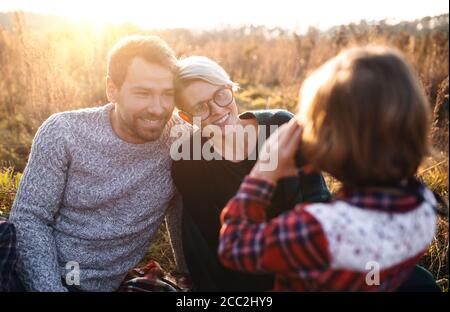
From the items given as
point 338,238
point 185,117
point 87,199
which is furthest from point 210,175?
point 338,238

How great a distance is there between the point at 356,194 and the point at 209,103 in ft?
3.77

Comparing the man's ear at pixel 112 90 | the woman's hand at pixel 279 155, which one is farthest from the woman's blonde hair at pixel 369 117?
the man's ear at pixel 112 90

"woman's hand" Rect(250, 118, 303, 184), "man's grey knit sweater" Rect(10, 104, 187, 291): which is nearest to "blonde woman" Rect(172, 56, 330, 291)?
"man's grey knit sweater" Rect(10, 104, 187, 291)

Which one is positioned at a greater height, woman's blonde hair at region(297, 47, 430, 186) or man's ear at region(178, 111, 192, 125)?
woman's blonde hair at region(297, 47, 430, 186)

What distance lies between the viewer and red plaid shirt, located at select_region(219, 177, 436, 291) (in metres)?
1.22

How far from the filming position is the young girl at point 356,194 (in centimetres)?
122

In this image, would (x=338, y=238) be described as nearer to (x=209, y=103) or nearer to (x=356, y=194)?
(x=356, y=194)

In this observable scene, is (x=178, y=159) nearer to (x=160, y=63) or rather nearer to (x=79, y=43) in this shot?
(x=160, y=63)

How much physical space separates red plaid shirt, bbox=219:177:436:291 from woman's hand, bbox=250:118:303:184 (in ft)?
0.41

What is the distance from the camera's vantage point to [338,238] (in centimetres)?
120

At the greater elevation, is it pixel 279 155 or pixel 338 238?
pixel 279 155

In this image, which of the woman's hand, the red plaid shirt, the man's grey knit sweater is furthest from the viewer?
the man's grey knit sweater

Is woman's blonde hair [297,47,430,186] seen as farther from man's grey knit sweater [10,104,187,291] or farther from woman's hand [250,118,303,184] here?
man's grey knit sweater [10,104,187,291]

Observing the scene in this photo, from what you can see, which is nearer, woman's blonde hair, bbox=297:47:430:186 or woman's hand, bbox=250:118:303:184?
woman's blonde hair, bbox=297:47:430:186
